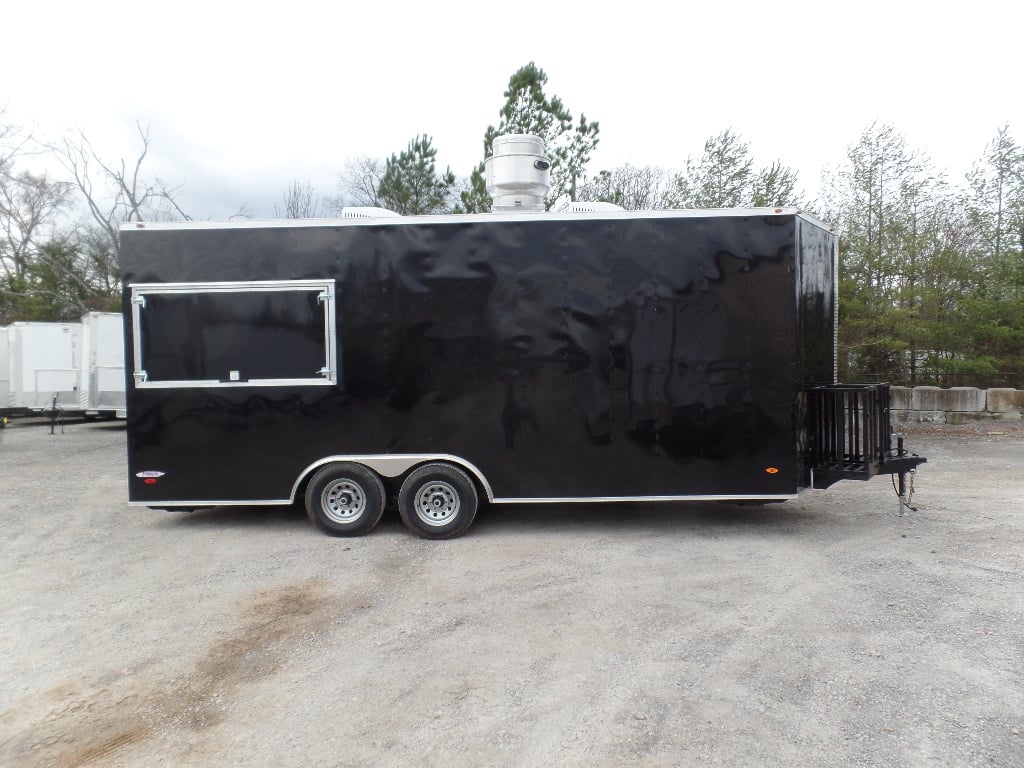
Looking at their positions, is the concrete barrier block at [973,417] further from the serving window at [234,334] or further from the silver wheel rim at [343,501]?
the serving window at [234,334]

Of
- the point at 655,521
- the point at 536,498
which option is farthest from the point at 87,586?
the point at 655,521

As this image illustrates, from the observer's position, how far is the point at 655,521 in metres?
7.44

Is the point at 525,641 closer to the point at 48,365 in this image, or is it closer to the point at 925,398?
the point at 925,398

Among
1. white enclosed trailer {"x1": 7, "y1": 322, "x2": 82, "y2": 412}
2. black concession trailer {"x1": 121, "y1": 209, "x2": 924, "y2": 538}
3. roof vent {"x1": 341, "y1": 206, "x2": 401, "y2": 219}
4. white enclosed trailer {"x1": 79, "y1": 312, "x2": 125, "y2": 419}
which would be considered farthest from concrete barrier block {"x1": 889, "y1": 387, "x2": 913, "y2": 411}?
white enclosed trailer {"x1": 7, "y1": 322, "x2": 82, "y2": 412}

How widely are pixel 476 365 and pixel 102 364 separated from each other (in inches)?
529

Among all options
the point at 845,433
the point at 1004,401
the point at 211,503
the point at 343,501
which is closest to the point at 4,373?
the point at 211,503

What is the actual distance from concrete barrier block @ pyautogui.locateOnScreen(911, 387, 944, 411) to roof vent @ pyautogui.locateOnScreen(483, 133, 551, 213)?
11001mm

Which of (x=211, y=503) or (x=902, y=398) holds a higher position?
(x=902, y=398)

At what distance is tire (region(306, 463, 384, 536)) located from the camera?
685 cm

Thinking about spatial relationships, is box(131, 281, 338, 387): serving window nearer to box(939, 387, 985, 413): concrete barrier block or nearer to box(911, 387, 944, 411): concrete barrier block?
box(911, 387, 944, 411): concrete barrier block

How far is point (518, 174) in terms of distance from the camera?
7715 mm

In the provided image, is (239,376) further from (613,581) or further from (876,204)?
(876,204)

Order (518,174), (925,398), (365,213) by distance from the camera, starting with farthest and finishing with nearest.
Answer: (925,398)
(518,174)
(365,213)

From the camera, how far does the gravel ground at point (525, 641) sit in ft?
10.9
